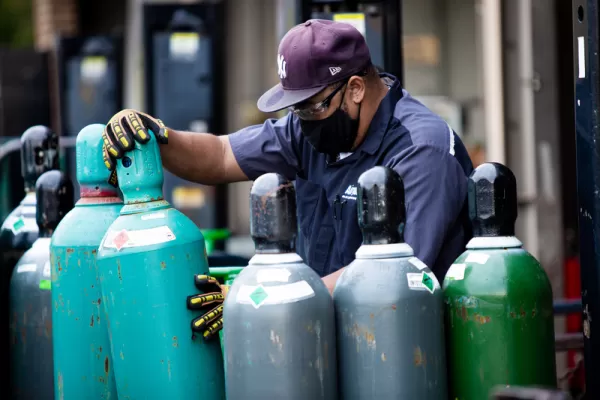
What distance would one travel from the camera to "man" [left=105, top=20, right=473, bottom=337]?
2.71m

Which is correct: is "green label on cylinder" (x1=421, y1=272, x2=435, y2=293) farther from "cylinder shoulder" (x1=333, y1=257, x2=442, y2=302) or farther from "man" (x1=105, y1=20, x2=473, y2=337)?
"man" (x1=105, y1=20, x2=473, y2=337)

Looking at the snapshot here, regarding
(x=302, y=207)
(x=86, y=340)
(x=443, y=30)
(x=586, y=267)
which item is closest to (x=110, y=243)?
(x=86, y=340)

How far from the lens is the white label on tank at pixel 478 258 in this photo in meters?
2.33

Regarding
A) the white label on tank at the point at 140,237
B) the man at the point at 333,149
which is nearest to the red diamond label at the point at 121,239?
the white label on tank at the point at 140,237

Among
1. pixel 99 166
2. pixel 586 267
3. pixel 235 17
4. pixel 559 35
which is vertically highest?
pixel 235 17

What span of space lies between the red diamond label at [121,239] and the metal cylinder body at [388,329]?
0.58 m

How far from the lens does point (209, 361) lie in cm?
251

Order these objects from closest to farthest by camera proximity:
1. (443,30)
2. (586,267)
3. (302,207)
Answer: (586,267), (302,207), (443,30)

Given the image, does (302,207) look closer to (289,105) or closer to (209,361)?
(289,105)

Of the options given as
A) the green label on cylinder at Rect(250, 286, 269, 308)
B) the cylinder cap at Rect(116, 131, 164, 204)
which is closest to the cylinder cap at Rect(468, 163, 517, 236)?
the green label on cylinder at Rect(250, 286, 269, 308)

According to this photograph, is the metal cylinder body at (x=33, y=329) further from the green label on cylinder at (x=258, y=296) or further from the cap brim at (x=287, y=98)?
the green label on cylinder at (x=258, y=296)

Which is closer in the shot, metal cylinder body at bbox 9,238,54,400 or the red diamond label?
the red diamond label

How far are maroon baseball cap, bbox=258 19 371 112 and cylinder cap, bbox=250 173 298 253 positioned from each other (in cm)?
55

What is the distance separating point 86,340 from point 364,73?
46.0 inches
